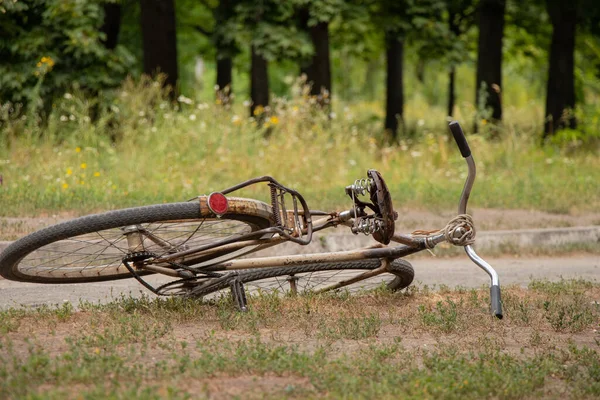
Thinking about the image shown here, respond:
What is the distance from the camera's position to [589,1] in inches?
733

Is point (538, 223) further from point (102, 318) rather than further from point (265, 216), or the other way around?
point (102, 318)

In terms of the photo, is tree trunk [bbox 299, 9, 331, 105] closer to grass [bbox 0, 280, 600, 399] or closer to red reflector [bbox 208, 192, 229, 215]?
grass [bbox 0, 280, 600, 399]

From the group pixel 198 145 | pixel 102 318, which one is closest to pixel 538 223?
pixel 198 145

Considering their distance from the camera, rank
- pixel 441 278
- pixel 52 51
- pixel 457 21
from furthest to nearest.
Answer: pixel 457 21, pixel 52 51, pixel 441 278

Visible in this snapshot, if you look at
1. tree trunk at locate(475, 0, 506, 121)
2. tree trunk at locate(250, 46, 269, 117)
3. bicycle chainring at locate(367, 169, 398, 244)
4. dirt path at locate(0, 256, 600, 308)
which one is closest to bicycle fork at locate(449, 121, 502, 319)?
bicycle chainring at locate(367, 169, 398, 244)

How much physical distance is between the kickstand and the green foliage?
9.45 m

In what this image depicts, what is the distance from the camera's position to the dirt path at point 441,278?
653cm

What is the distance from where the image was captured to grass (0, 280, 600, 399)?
4.24m

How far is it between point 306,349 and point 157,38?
40.8 ft

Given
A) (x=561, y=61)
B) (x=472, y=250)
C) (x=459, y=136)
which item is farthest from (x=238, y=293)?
(x=561, y=61)

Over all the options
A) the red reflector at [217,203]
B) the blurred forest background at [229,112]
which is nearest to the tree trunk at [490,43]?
the blurred forest background at [229,112]

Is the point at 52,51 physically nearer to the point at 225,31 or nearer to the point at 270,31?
the point at 225,31

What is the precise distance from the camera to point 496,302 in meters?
5.72

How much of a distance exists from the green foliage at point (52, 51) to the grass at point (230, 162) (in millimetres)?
832
